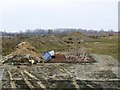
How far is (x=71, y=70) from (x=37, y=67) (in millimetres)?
2061

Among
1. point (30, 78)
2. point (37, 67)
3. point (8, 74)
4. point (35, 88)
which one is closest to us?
point (35, 88)

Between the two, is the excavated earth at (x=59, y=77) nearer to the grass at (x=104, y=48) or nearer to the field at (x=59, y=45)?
the field at (x=59, y=45)

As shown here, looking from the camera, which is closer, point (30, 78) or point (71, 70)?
point (30, 78)

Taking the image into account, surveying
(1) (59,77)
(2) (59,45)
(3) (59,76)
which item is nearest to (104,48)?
(2) (59,45)

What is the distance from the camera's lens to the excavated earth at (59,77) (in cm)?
977

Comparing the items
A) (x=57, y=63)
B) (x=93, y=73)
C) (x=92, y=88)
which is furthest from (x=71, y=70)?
(x=92, y=88)

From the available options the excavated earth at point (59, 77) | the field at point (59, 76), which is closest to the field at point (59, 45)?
the field at point (59, 76)

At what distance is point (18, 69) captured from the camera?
13.5m

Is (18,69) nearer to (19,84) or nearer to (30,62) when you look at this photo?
(30,62)

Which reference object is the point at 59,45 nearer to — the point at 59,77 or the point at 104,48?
the point at 104,48

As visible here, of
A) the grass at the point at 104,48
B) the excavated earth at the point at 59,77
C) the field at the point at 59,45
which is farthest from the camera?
the field at the point at 59,45

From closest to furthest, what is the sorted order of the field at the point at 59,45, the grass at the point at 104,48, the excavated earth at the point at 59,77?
the excavated earth at the point at 59,77 < the grass at the point at 104,48 < the field at the point at 59,45

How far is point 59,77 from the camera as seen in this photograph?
11.3 meters

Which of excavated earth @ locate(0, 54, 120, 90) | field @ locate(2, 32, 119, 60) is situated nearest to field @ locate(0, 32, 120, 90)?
excavated earth @ locate(0, 54, 120, 90)
